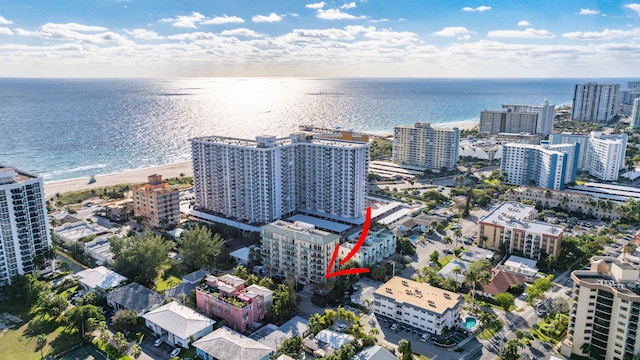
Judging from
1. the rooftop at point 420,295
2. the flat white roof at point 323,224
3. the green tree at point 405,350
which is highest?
the flat white roof at point 323,224

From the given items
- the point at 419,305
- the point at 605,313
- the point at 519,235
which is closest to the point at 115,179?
the point at 419,305

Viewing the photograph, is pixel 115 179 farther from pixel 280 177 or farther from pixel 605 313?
pixel 605 313

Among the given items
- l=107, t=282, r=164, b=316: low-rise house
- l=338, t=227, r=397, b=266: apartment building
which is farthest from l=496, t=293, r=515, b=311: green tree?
l=107, t=282, r=164, b=316: low-rise house

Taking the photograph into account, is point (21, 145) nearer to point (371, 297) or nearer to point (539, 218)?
point (371, 297)

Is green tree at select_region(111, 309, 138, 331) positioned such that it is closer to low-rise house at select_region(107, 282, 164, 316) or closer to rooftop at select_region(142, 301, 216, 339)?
rooftop at select_region(142, 301, 216, 339)

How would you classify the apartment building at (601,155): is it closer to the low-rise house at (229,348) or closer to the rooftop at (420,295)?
the rooftop at (420,295)

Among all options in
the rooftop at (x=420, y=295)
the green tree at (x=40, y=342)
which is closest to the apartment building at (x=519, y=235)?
the rooftop at (x=420, y=295)

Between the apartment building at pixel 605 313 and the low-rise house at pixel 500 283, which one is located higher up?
the apartment building at pixel 605 313
